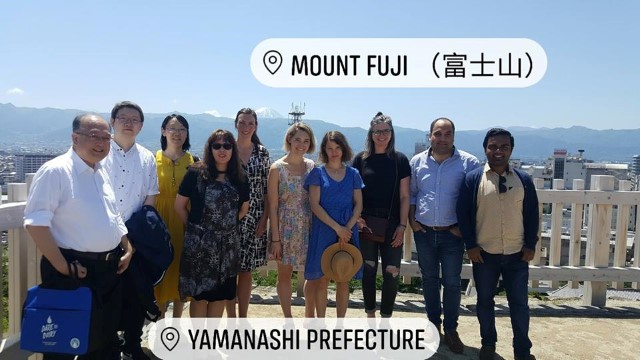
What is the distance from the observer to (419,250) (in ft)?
14.1

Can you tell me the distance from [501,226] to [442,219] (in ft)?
1.66

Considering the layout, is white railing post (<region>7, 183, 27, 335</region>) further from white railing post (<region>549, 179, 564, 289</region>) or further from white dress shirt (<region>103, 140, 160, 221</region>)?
white railing post (<region>549, 179, 564, 289</region>)

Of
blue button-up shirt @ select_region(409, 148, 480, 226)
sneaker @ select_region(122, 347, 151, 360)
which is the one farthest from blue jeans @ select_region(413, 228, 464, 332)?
sneaker @ select_region(122, 347, 151, 360)

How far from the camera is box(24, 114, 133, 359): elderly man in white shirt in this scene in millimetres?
2607

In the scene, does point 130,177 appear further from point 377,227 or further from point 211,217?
point 377,227

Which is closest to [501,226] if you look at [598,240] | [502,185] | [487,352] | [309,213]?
[502,185]

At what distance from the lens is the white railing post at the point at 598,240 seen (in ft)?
18.3

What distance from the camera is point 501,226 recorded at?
3.76 metres

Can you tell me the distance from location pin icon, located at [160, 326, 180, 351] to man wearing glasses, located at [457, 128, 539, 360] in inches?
109

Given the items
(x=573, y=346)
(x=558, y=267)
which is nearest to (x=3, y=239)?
(x=573, y=346)

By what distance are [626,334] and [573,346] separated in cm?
82

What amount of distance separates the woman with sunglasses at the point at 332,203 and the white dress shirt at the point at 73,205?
5.52 feet

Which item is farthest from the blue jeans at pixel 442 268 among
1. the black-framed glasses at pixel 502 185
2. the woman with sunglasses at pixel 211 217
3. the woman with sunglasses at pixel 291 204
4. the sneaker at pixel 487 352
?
the woman with sunglasses at pixel 211 217

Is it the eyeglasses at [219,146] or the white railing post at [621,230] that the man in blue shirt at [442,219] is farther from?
the white railing post at [621,230]
